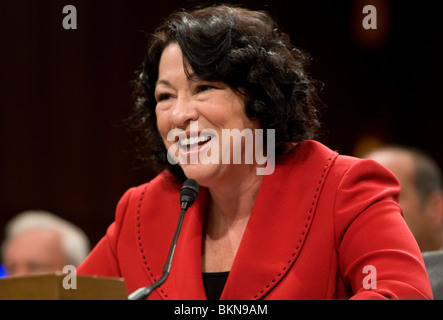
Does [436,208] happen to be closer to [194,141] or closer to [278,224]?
[278,224]

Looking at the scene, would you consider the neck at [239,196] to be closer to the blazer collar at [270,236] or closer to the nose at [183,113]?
the blazer collar at [270,236]

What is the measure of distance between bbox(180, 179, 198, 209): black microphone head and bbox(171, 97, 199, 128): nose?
155mm

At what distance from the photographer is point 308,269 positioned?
141 cm

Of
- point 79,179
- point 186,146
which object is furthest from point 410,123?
point 186,146

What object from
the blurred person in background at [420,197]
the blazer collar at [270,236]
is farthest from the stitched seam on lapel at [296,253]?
the blurred person in background at [420,197]

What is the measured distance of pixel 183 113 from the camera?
1526mm

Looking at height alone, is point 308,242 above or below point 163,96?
below

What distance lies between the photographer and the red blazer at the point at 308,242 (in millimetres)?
1291

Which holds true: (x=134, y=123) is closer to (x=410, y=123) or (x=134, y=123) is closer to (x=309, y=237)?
(x=309, y=237)

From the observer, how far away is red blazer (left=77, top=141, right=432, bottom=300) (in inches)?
50.8

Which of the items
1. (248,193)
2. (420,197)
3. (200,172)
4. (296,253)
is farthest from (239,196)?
(420,197)

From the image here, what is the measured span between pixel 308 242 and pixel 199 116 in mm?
405
